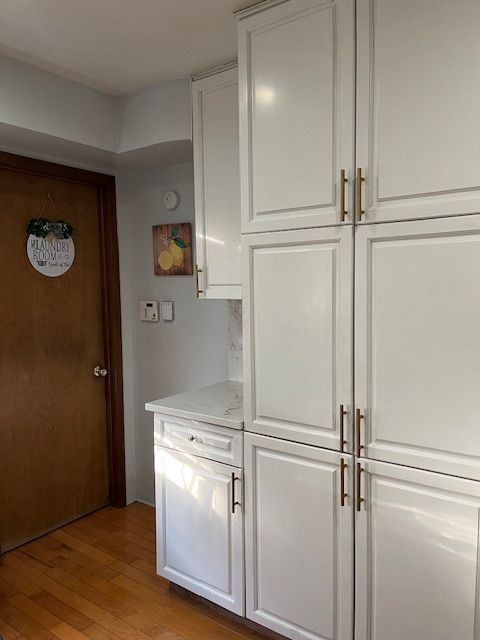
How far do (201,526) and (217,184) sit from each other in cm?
156

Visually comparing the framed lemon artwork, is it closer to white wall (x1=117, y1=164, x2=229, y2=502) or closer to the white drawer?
white wall (x1=117, y1=164, x2=229, y2=502)

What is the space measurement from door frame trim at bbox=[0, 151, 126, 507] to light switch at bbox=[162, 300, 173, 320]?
0.33 m

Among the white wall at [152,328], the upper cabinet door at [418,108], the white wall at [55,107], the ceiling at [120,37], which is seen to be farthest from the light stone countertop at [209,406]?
the ceiling at [120,37]

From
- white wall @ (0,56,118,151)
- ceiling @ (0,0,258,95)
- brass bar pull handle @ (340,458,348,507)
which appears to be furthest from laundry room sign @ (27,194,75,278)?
brass bar pull handle @ (340,458,348,507)

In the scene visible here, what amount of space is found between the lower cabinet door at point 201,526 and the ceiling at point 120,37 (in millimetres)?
1801

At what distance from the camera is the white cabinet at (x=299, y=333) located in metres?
1.69

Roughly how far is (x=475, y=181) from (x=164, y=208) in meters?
2.02

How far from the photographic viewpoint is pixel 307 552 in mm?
1829

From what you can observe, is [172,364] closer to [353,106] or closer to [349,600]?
[349,600]

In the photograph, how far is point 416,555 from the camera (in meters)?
1.58

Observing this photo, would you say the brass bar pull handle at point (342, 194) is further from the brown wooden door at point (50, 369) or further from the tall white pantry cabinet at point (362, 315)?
the brown wooden door at point (50, 369)

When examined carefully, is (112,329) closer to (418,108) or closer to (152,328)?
(152,328)

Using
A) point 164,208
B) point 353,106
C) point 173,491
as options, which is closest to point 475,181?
point 353,106

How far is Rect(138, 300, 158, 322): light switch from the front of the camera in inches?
123
